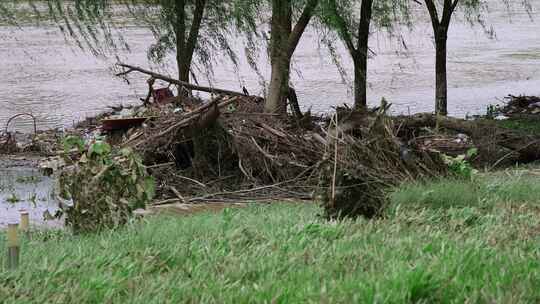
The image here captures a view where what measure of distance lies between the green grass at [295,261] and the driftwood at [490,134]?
6.39 metres

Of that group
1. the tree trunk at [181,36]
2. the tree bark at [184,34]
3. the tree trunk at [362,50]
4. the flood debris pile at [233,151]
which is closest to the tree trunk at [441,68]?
the tree trunk at [362,50]

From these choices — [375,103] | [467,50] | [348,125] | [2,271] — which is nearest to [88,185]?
[2,271]

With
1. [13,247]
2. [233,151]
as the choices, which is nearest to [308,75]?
[233,151]

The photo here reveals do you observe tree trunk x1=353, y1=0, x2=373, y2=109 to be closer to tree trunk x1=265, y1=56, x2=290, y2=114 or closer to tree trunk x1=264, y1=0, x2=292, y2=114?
tree trunk x1=264, y1=0, x2=292, y2=114

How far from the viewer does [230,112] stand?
485 inches

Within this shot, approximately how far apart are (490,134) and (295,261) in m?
8.84

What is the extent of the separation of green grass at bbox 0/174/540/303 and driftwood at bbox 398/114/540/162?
6.39m

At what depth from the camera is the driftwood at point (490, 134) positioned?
12867 millimetres

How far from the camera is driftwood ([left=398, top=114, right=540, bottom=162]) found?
1287 cm

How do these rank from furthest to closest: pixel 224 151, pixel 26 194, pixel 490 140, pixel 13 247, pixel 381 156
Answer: pixel 490 140 → pixel 224 151 → pixel 26 194 → pixel 381 156 → pixel 13 247

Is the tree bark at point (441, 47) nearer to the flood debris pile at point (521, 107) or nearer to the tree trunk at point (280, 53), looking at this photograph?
the flood debris pile at point (521, 107)

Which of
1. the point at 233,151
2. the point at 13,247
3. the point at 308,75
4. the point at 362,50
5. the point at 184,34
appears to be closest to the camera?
the point at 13,247

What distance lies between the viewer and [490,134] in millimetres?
12961

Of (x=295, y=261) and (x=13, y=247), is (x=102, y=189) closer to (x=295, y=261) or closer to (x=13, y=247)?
(x=13, y=247)
